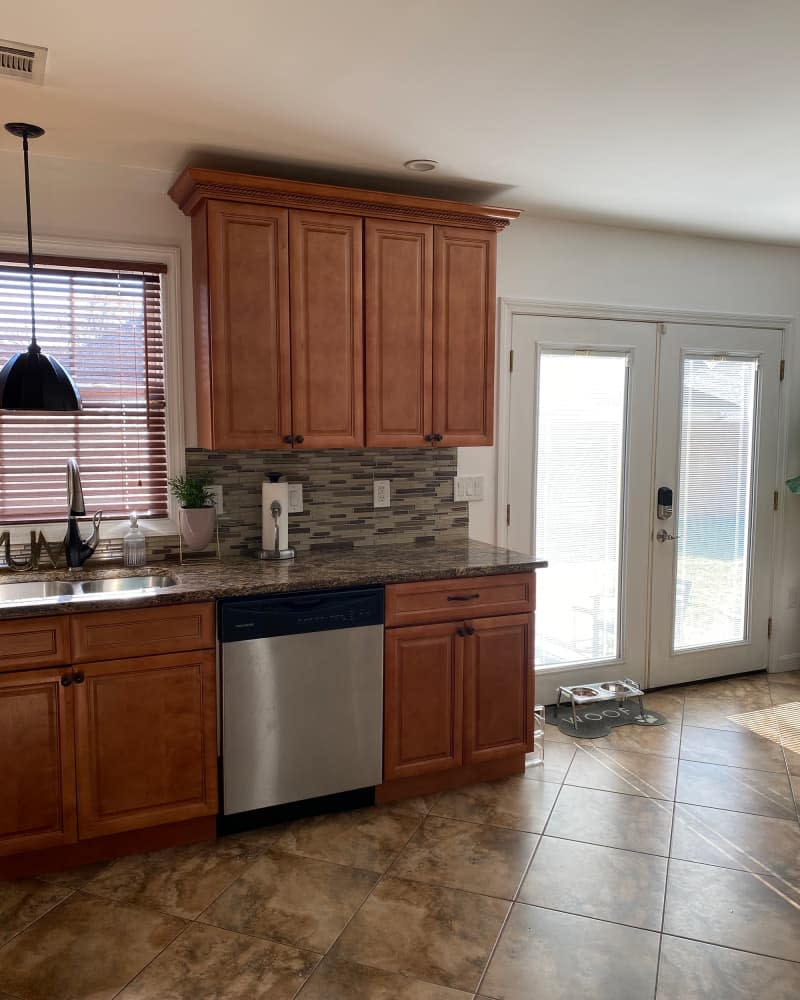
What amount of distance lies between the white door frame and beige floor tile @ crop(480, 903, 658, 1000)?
1.90 meters

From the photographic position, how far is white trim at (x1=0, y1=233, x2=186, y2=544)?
308 centimetres

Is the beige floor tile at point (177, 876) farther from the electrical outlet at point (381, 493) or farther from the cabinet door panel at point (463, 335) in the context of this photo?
the cabinet door panel at point (463, 335)

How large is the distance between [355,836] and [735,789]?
158cm

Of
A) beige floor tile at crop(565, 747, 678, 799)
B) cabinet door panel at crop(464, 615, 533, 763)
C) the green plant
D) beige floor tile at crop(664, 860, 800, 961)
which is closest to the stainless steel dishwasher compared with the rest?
cabinet door panel at crop(464, 615, 533, 763)

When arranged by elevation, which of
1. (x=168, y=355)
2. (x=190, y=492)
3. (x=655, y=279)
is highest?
(x=655, y=279)

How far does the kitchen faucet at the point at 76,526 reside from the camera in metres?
2.96

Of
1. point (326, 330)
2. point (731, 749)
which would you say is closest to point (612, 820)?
point (731, 749)

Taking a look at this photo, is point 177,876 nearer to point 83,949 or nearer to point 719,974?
point 83,949

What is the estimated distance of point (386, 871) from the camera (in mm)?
2650

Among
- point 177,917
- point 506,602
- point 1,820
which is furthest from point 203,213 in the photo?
point 177,917

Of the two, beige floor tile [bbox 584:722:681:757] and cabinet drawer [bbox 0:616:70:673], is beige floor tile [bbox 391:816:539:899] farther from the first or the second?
cabinet drawer [bbox 0:616:70:673]

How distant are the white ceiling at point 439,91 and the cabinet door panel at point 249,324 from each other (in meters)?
→ 0.29

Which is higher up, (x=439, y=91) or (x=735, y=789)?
(x=439, y=91)

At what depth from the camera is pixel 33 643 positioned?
2492 mm
